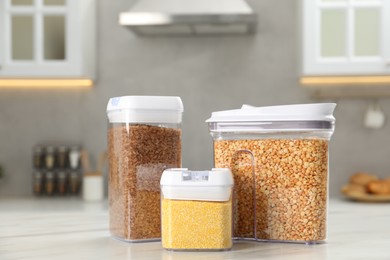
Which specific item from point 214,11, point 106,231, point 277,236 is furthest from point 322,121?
point 214,11

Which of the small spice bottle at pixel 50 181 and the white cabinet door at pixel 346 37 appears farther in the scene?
the small spice bottle at pixel 50 181

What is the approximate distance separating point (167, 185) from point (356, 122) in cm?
195

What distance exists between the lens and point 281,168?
1.31m

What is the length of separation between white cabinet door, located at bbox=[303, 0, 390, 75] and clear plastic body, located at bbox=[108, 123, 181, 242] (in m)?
1.48

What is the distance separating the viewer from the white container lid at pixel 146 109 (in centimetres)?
134

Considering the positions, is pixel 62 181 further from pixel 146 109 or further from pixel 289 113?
pixel 289 113

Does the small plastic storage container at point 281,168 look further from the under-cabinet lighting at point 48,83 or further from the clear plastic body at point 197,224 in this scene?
the under-cabinet lighting at point 48,83

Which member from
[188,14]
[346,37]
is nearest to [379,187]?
[346,37]

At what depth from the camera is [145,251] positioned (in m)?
1.26

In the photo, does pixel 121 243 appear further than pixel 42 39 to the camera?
No

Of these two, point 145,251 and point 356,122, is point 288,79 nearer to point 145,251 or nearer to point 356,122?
point 356,122

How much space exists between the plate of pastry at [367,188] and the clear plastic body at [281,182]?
4.65 feet

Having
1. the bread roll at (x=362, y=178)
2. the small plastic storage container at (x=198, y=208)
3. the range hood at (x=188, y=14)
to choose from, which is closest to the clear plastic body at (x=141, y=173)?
the small plastic storage container at (x=198, y=208)

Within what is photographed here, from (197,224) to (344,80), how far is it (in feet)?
6.29
